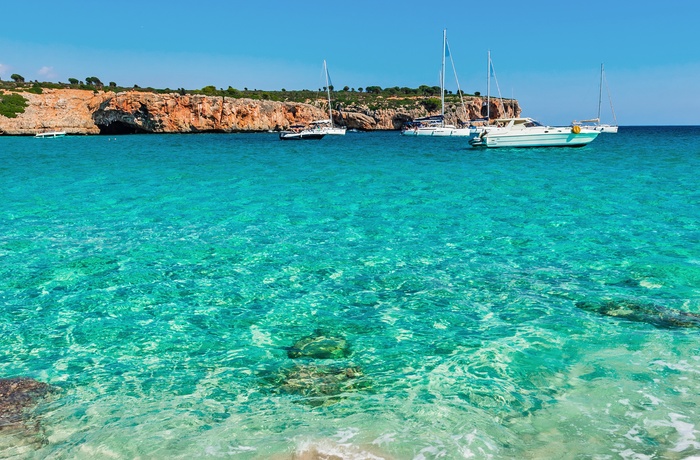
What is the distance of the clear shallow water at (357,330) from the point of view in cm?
442

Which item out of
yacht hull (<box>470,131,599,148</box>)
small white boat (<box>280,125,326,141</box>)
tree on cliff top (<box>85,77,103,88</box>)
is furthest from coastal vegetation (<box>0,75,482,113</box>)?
yacht hull (<box>470,131,599,148</box>)

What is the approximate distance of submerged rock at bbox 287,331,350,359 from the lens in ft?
19.7

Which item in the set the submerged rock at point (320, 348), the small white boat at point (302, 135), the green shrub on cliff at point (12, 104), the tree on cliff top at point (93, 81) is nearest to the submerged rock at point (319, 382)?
the submerged rock at point (320, 348)

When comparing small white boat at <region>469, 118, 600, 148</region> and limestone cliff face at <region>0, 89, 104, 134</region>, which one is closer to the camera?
small white boat at <region>469, 118, 600, 148</region>

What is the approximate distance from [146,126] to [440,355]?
102m

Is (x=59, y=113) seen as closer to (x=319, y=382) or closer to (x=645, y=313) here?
(x=319, y=382)

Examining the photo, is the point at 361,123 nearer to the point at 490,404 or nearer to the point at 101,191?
the point at 101,191

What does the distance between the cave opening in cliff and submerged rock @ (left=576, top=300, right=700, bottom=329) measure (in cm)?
10167

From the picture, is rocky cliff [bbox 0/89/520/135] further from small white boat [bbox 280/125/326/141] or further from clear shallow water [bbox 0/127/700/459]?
clear shallow water [bbox 0/127/700/459]

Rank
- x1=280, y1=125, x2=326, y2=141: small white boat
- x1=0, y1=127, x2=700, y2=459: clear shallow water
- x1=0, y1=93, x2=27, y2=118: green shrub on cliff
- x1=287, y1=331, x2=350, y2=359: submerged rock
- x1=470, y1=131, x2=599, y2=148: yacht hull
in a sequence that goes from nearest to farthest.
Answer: x1=0, y1=127, x2=700, y2=459: clear shallow water → x1=287, y1=331, x2=350, y2=359: submerged rock → x1=470, y1=131, x2=599, y2=148: yacht hull → x1=280, y1=125, x2=326, y2=141: small white boat → x1=0, y1=93, x2=27, y2=118: green shrub on cliff

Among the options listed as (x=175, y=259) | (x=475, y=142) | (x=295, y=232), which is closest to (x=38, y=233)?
(x=175, y=259)

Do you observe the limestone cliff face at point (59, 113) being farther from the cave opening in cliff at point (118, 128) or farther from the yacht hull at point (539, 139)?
the yacht hull at point (539, 139)

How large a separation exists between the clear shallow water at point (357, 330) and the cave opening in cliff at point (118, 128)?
293 ft

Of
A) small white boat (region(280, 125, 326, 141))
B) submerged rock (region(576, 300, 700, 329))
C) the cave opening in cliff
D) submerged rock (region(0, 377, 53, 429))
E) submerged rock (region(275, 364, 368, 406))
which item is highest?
the cave opening in cliff
